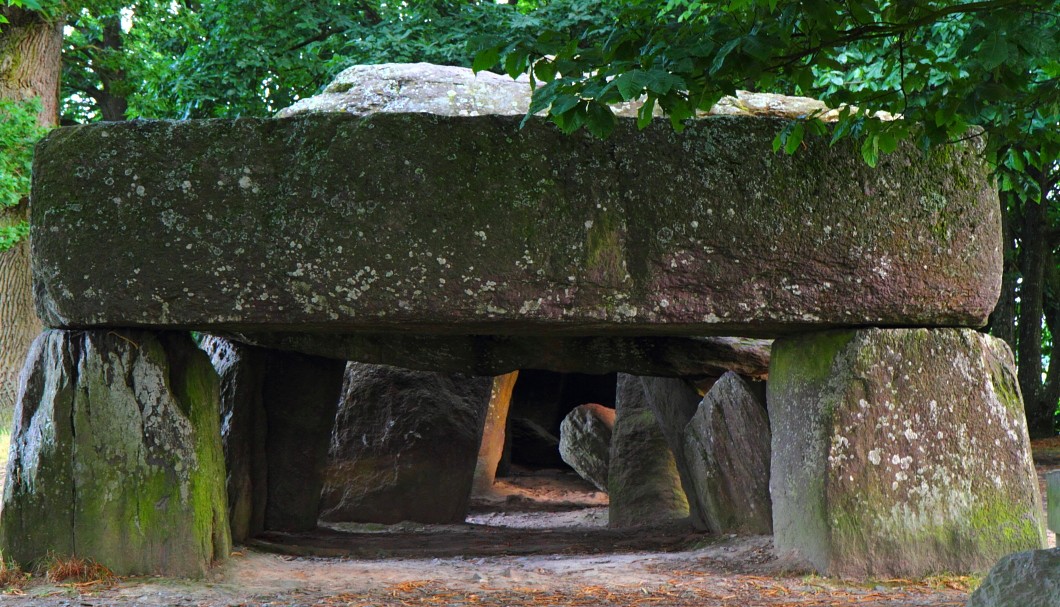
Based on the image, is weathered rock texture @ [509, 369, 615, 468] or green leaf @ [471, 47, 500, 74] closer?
green leaf @ [471, 47, 500, 74]

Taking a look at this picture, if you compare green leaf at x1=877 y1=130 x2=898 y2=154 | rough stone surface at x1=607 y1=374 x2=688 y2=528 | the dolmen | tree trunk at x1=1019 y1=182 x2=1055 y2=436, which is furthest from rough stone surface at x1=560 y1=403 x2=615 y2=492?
green leaf at x1=877 y1=130 x2=898 y2=154

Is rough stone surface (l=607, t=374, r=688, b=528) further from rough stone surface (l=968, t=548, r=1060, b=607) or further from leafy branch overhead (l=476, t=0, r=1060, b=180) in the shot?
rough stone surface (l=968, t=548, r=1060, b=607)

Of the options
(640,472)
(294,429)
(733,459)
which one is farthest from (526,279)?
(640,472)

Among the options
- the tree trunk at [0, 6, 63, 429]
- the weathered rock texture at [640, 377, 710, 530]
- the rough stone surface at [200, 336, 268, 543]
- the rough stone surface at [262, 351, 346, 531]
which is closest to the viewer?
the rough stone surface at [200, 336, 268, 543]

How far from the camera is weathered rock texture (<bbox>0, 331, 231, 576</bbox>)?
375 centimetres

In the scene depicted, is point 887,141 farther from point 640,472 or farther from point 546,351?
point 640,472

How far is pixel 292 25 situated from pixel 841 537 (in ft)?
24.6

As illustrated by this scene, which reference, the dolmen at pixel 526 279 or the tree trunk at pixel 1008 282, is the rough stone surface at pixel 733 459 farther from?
the tree trunk at pixel 1008 282

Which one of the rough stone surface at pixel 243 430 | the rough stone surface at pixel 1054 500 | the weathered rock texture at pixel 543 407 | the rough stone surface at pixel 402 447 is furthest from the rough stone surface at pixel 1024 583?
the weathered rock texture at pixel 543 407

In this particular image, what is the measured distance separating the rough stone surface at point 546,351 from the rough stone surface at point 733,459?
17cm

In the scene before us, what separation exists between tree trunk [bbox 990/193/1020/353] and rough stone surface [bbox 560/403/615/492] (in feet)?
12.4

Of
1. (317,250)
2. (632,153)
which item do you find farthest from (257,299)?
(632,153)

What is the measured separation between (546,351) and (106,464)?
2.31 m

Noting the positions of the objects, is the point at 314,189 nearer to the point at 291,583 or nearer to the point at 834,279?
→ the point at 291,583
